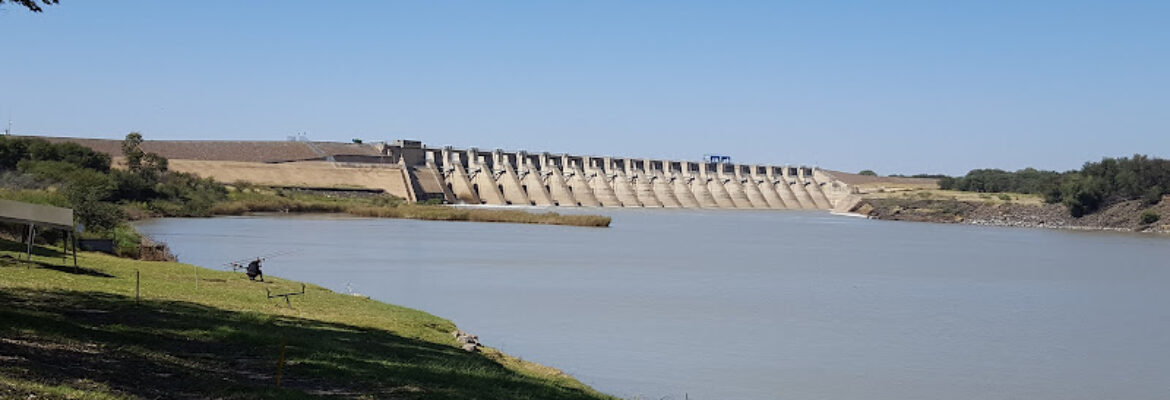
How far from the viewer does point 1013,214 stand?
10094cm

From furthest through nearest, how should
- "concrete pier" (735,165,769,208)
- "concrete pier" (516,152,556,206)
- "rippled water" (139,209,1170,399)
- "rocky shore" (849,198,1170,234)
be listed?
"concrete pier" (735,165,769,208), "concrete pier" (516,152,556,206), "rocky shore" (849,198,1170,234), "rippled water" (139,209,1170,399)

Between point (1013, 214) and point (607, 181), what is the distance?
41.2 metres

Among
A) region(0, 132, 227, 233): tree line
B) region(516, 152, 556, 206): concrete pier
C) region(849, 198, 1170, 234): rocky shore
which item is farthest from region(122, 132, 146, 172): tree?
region(849, 198, 1170, 234): rocky shore

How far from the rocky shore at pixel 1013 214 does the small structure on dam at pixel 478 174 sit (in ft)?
59.0

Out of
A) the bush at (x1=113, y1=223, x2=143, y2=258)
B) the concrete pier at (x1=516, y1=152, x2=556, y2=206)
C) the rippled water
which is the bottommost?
the rippled water

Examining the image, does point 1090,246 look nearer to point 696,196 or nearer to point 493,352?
point 493,352

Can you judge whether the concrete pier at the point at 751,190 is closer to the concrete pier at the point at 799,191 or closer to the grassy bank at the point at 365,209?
the concrete pier at the point at 799,191

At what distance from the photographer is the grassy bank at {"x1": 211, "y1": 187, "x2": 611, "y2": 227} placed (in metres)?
72.1

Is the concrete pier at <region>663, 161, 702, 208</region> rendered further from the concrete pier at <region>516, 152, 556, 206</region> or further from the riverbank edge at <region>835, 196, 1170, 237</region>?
the concrete pier at <region>516, 152, 556, 206</region>

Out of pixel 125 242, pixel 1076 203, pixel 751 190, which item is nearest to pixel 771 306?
pixel 125 242

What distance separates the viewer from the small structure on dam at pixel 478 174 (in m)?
102

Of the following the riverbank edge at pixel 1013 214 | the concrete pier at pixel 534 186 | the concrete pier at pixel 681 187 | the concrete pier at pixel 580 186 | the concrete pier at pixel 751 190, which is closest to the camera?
the riverbank edge at pixel 1013 214

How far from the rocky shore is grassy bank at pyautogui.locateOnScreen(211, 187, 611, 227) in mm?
43404

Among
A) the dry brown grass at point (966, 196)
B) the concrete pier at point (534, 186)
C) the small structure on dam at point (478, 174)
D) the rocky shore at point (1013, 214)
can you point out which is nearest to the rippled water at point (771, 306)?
the rocky shore at point (1013, 214)
